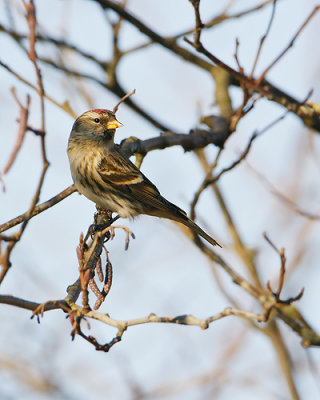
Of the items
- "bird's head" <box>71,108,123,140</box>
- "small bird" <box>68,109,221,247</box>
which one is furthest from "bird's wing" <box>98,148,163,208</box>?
"bird's head" <box>71,108,123,140</box>

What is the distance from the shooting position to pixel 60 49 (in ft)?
21.1

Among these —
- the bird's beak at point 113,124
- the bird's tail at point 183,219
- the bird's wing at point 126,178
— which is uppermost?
the bird's beak at point 113,124

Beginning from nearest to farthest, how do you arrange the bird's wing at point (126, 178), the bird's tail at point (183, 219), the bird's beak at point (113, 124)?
the bird's tail at point (183, 219), the bird's wing at point (126, 178), the bird's beak at point (113, 124)

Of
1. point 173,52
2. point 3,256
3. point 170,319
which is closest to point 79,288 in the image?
point 170,319

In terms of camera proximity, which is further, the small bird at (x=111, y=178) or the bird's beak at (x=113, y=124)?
the bird's beak at (x=113, y=124)

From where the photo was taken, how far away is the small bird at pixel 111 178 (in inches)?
201

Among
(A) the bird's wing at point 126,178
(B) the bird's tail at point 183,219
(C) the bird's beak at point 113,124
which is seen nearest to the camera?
(B) the bird's tail at point 183,219

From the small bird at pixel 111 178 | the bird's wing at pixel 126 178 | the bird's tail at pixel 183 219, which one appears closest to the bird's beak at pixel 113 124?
the small bird at pixel 111 178

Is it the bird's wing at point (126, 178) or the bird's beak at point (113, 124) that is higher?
the bird's beak at point (113, 124)

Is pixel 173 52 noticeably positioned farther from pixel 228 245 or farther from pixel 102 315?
pixel 102 315

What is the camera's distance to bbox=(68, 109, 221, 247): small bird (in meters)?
5.10

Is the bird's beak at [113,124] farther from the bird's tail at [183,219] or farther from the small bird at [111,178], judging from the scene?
the bird's tail at [183,219]

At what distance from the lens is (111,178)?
5328 millimetres

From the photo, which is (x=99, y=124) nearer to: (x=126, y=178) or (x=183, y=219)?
(x=126, y=178)
